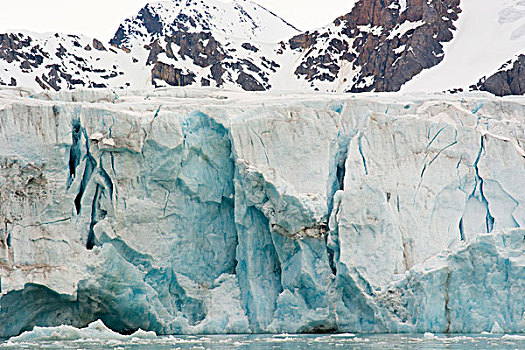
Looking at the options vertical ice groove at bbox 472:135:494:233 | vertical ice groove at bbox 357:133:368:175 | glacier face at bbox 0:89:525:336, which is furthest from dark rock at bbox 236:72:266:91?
vertical ice groove at bbox 472:135:494:233

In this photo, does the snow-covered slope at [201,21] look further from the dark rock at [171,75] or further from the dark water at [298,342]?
the dark water at [298,342]

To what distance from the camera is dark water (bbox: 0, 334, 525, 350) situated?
13.1 meters

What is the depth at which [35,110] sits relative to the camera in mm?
17641

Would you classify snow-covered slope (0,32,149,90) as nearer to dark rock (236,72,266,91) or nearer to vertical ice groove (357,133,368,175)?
dark rock (236,72,266,91)

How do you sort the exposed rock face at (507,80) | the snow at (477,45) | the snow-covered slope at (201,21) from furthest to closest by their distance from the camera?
1. the snow-covered slope at (201,21)
2. the snow at (477,45)
3. the exposed rock face at (507,80)

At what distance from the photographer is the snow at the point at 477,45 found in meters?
51.6

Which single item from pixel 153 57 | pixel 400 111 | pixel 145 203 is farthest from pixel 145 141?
pixel 153 57

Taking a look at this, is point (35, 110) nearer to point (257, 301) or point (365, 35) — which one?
point (257, 301)

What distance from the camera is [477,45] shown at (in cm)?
5734

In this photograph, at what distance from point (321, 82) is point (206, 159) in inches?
1948

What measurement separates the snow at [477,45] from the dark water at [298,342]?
37289 mm

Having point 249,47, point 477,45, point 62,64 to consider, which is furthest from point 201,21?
point 477,45

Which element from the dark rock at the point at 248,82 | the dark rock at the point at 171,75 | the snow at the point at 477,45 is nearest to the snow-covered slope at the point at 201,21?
the dark rock at the point at 248,82

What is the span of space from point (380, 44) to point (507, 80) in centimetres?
1717
